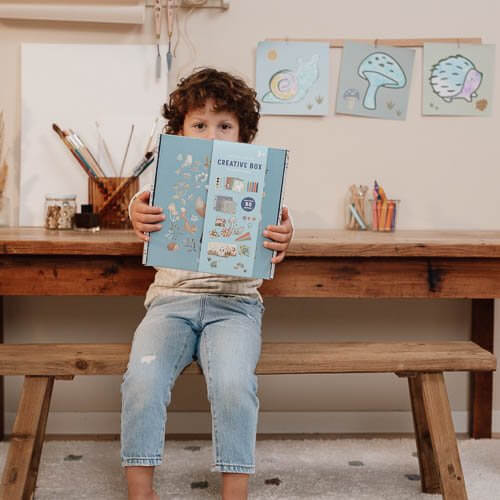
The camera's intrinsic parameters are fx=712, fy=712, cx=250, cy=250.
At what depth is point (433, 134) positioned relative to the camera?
1.96 meters

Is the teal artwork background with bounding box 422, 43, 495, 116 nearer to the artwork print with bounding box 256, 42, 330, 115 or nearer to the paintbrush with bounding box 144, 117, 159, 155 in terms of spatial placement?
the artwork print with bounding box 256, 42, 330, 115

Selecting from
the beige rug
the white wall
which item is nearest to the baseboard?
the white wall

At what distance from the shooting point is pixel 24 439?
4.38ft

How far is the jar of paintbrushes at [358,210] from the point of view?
190 cm

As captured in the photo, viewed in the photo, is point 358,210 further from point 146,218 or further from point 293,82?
point 146,218

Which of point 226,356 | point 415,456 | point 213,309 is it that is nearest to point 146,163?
point 213,309

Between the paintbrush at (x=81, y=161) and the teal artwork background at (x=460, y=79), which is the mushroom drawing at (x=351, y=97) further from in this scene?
the paintbrush at (x=81, y=161)

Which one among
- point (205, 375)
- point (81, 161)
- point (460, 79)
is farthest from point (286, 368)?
point (460, 79)

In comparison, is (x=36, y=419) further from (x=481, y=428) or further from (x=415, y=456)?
(x=481, y=428)

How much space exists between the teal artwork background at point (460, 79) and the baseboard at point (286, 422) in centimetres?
86

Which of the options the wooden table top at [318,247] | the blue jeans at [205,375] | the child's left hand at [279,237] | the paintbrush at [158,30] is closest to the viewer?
the blue jeans at [205,375]

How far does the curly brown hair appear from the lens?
1.50 metres

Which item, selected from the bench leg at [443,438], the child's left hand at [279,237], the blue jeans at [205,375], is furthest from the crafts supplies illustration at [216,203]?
the bench leg at [443,438]

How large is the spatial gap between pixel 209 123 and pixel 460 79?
806 mm
